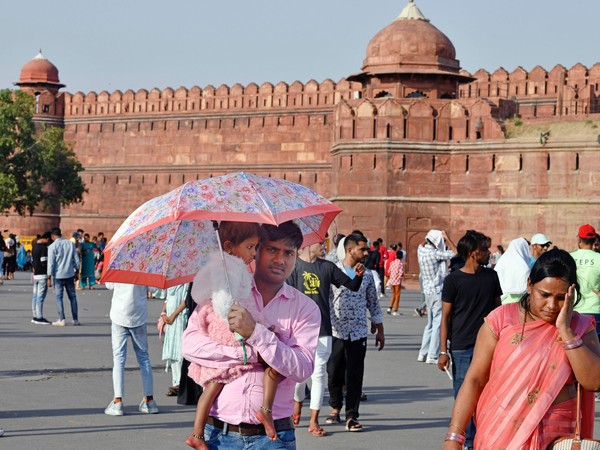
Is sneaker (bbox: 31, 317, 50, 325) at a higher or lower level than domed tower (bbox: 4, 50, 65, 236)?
lower

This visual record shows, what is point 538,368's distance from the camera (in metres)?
3.68

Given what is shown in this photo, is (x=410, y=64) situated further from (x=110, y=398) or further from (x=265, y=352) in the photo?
(x=265, y=352)

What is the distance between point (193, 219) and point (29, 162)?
1512 inches

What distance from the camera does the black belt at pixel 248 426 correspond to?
376 centimetres

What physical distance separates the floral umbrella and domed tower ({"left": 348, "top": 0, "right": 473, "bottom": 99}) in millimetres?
27386

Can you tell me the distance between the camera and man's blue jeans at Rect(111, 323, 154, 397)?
7.86 metres

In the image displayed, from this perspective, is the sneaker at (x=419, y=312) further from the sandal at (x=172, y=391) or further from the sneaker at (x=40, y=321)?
the sandal at (x=172, y=391)

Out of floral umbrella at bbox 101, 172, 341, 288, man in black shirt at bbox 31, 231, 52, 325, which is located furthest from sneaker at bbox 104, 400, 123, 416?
man in black shirt at bbox 31, 231, 52, 325

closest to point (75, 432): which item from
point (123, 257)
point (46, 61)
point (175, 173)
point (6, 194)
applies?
point (123, 257)

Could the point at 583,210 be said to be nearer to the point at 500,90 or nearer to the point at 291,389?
the point at 500,90

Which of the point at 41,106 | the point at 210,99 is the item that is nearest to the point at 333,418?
the point at 210,99

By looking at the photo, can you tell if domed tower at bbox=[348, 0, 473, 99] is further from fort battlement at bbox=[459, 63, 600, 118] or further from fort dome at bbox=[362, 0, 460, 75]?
fort battlement at bbox=[459, 63, 600, 118]

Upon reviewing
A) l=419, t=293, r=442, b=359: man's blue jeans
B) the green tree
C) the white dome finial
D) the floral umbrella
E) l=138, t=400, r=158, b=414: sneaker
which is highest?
the white dome finial

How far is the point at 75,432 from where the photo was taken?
282 inches
